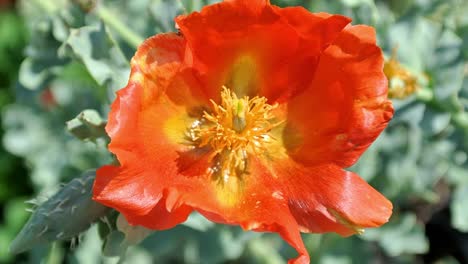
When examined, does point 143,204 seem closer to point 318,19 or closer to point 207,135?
point 207,135

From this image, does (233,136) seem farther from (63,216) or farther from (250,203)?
(63,216)

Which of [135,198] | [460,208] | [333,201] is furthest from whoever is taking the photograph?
[460,208]

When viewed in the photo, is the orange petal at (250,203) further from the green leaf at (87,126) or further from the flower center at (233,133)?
the green leaf at (87,126)

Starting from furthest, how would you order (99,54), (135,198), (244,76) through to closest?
(99,54) → (244,76) → (135,198)

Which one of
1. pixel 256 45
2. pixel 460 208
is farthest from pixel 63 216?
pixel 460 208

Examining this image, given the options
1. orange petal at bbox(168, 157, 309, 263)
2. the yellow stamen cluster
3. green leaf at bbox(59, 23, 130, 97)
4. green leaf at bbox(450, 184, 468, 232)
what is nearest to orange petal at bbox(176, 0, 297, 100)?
orange petal at bbox(168, 157, 309, 263)

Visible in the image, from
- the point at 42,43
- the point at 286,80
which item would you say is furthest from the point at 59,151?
the point at 286,80
